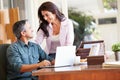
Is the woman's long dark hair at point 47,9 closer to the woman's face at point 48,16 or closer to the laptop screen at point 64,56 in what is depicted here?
the woman's face at point 48,16

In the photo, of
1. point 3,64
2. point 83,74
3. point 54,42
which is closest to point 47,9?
point 54,42

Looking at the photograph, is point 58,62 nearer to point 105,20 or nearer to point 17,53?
point 17,53

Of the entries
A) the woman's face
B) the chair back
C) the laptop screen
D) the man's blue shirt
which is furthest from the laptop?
the woman's face

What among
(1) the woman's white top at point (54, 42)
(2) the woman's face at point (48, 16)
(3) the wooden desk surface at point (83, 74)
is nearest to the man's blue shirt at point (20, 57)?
(1) the woman's white top at point (54, 42)

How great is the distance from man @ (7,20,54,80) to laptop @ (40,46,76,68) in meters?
0.21

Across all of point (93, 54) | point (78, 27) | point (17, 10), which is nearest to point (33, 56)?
point (93, 54)

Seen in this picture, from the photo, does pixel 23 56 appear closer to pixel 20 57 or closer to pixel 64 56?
pixel 20 57

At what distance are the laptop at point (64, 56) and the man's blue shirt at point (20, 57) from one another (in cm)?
43

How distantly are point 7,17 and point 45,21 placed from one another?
3.30 ft

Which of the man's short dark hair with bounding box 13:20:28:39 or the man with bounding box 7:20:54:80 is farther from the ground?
the man's short dark hair with bounding box 13:20:28:39

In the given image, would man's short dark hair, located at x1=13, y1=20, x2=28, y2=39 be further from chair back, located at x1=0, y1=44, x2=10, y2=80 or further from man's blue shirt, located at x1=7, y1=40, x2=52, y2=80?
chair back, located at x1=0, y1=44, x2=10, y2=80

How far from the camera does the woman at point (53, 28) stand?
273 centimetres

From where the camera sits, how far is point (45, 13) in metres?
2.72

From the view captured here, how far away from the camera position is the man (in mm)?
2217
